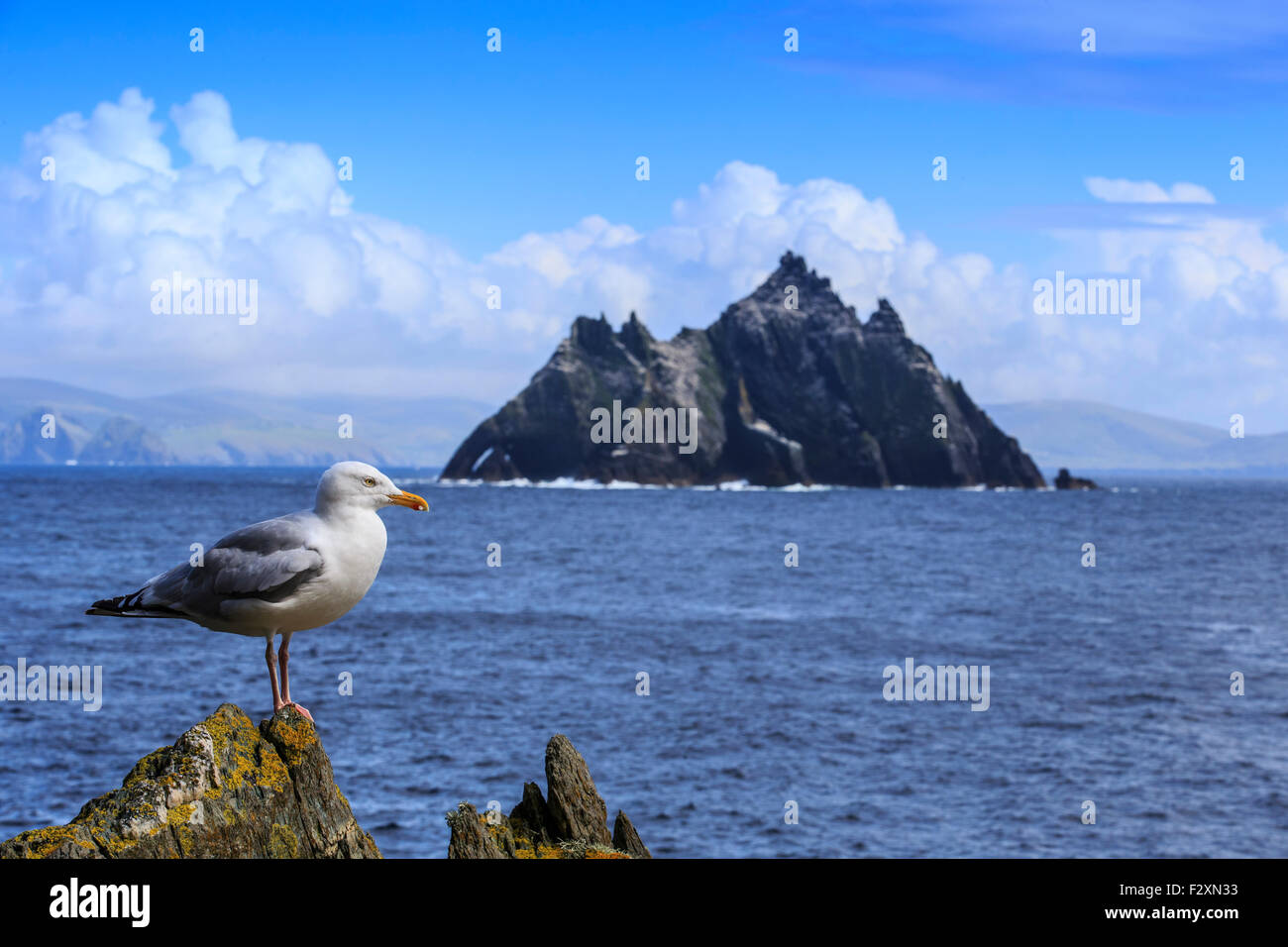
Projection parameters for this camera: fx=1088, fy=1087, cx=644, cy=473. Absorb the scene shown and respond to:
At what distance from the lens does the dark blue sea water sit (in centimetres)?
2539

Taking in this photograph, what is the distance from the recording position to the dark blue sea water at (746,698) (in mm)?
25391

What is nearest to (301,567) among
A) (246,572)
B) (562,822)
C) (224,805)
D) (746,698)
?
(246,572)

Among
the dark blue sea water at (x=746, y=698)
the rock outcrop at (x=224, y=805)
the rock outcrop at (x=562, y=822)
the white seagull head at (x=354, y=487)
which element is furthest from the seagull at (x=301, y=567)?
the dark blue sea water at (x=746, y=698)

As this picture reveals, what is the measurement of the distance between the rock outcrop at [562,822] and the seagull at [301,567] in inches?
98.0

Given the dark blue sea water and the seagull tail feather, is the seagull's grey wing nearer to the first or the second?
the seagull tail feather

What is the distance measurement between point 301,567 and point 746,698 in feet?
105

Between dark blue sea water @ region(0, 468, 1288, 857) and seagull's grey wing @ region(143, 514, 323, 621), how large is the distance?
1827 cm

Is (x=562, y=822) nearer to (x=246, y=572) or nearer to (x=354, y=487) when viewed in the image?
(x=246, y=572)

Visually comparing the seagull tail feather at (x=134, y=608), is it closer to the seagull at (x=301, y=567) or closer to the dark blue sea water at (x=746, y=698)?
the seagull at (x=301, y=567)

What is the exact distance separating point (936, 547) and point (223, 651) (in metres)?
66.8

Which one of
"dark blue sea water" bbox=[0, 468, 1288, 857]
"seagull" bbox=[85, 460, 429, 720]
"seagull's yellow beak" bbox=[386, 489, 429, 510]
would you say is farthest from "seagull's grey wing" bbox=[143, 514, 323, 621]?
"dark blue sea water" bbox=[0, 468, 1288, 857]

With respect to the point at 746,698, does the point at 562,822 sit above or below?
above

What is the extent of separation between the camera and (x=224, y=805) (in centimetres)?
531
